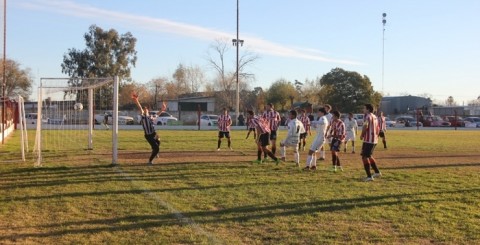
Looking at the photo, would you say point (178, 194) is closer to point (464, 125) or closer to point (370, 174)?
point (370, 174)

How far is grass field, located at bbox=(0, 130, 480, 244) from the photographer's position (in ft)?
22.0

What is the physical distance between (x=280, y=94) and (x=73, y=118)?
54916 millimetres

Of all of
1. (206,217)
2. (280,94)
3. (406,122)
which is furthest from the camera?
(280,94)

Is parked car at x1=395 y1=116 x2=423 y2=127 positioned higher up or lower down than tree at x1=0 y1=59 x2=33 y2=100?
lower down

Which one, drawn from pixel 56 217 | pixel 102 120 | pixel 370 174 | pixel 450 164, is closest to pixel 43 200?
pixel 56 217

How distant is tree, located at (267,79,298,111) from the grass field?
2440 inches

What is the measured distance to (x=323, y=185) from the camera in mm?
10891

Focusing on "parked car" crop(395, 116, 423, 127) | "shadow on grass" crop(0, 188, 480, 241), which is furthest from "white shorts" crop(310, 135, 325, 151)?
"parked car" crop(395, 116, 423, 127)

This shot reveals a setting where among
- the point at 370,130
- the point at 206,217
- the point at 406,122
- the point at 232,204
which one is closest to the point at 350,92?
the point at 406,122

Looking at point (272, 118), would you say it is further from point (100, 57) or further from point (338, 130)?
point (100, 57)

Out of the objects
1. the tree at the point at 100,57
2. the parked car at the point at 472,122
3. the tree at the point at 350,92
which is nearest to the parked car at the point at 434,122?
the parked car at the point at 472,122

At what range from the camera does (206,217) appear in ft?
25.3

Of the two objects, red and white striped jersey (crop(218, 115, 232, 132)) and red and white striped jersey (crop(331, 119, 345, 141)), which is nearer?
red and white striped jersey (crop(331, 119, 345, 141))

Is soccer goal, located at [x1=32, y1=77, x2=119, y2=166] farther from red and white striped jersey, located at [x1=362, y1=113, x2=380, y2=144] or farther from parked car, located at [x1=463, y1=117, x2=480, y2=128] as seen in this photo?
parked car, located at [x1=463, y1=117, x2=480, y2=128]
